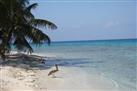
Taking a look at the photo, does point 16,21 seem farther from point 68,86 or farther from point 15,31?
point 68,86

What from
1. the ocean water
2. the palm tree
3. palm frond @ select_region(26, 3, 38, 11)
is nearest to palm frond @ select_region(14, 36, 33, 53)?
the palm tree

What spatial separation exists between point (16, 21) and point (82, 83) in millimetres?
8378

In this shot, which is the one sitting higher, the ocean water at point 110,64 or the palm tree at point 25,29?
the palm tree at point 25,29

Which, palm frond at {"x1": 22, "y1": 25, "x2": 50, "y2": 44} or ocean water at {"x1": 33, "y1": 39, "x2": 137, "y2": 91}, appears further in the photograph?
palm frond at {"x1": 22, "y1": 25, "x2": 50, "y2": 44}

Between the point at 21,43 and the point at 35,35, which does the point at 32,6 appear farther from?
the point at 21,43

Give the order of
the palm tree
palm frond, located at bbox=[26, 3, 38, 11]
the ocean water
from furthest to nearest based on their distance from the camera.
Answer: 1. palm frond, located at bbox=[26, 3, 38, 11]
2. the palm tree
3. the ocean water

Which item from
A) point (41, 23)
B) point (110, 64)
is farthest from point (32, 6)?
point (110, 64)

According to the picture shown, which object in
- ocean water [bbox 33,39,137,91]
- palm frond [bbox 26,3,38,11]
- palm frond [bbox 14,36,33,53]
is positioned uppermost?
palm frond [bbox 26,3,38,11]

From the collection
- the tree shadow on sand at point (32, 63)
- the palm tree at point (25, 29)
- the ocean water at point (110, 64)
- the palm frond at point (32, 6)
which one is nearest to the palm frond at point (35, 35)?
the palm tree at point (25, 29)

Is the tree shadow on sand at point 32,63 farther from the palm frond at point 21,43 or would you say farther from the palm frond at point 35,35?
the palm frond at point 35,35

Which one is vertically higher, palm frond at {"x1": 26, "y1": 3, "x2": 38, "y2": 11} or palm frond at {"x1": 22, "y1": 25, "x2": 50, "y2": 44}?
palm frond at {"x1": 26, "y1": 3, "x2": 38, "y2": 11}

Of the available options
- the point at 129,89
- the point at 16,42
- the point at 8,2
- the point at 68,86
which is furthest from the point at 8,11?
the point at 16,42

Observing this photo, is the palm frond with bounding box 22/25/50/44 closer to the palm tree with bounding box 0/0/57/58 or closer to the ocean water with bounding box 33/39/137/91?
the palm tree with bounding box 0/0/57/58

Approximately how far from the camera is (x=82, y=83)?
1445 centimetres
